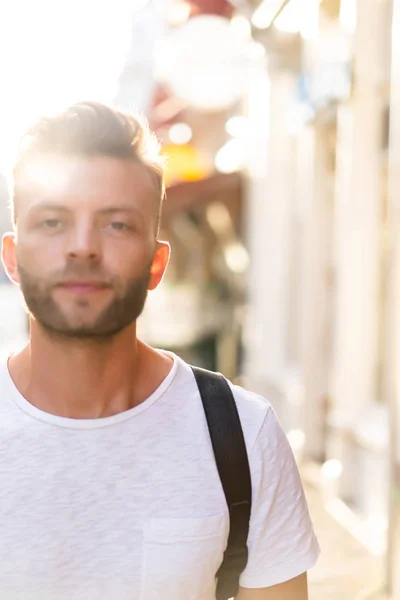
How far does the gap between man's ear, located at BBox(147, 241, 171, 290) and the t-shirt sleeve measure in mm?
356

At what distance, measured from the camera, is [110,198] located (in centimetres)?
144

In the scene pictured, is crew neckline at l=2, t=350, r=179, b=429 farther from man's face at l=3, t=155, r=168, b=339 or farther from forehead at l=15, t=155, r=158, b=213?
forehead at l=15, t=155, r=158, b=213

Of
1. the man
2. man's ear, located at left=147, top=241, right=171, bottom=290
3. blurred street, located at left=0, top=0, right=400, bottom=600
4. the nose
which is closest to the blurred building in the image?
blurred street, located at left=0, top=0, right=400, bottom=600

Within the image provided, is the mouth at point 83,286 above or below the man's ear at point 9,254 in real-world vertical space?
below

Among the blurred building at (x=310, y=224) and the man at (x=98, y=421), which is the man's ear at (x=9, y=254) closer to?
the man at (x=98, y=421)

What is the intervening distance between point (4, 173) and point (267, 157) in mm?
7187

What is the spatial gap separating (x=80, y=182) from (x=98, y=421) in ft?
1.52

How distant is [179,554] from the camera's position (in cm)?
148

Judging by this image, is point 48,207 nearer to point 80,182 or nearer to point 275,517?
point 80,182

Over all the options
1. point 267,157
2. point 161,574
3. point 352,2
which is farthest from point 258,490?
point 267,157

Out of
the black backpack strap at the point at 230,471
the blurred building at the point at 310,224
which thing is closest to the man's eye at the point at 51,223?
the black backpack strap at the point at 230,471

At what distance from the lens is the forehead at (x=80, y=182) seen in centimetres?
143

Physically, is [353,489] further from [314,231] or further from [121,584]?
[121,584]

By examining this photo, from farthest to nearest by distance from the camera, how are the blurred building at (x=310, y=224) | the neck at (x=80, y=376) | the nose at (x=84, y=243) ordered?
the blurred building at (x=310, y=224), the neck at (x=80, y=376), the nose at (x=84, y=243)
